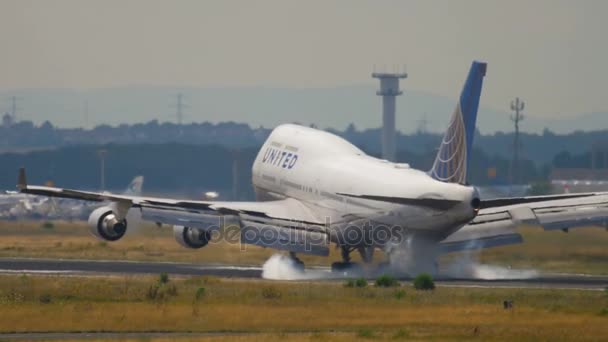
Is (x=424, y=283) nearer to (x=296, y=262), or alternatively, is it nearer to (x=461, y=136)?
(x=461, y=136)

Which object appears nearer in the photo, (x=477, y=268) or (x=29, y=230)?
(x=477, y=268)

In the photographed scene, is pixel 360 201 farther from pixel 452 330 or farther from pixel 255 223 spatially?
pixel 452 330

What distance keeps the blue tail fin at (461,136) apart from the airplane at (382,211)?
4 cm

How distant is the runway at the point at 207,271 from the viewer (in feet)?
204

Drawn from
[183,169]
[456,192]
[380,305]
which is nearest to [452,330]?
[380,305]

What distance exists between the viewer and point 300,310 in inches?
1980

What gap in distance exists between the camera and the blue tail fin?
62.1 metres

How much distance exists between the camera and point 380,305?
5216cm

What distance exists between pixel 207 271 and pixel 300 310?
20.3 meters

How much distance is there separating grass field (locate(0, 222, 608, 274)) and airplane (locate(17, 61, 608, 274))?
432cm

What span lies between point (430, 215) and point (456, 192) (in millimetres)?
1930

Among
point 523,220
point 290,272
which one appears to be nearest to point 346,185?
point 290,272
